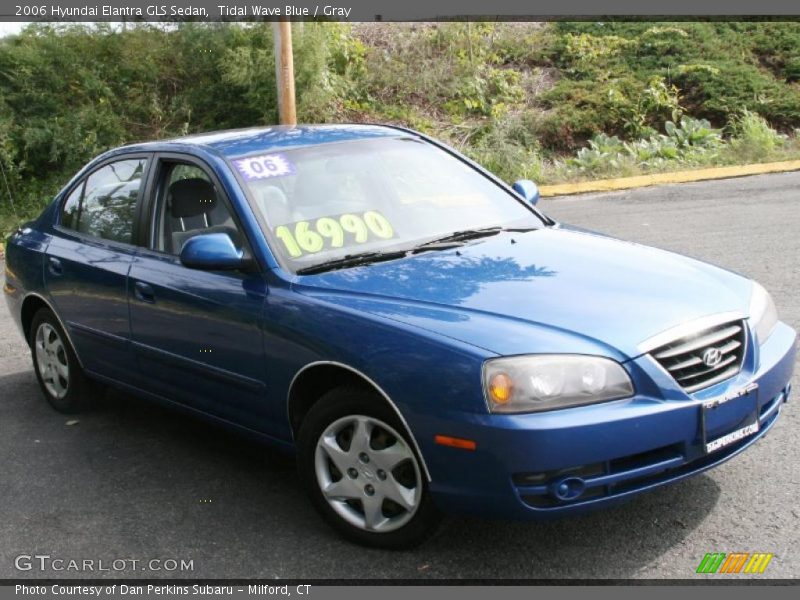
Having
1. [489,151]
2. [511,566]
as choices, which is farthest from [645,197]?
[511,566]

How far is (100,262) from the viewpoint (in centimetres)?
558

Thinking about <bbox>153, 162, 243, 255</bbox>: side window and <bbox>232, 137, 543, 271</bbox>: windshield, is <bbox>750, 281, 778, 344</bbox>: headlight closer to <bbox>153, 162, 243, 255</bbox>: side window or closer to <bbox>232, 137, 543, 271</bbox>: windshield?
<bbox>232, 137, 543, 271</bbox>: windshield

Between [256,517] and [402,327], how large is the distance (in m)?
1.24

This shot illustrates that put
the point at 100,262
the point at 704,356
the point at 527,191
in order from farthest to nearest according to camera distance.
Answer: the point at 527,191, the point at 100,262, the point at 704,356

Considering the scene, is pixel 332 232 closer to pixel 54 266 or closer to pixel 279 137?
pixel 279 137

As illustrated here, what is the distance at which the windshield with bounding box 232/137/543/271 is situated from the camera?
4.73 metres

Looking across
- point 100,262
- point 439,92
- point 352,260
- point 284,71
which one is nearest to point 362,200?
point 352,260

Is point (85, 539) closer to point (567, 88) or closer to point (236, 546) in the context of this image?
point (236, 546)

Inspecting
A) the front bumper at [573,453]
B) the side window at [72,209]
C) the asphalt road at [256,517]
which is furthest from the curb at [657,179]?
the front bumper at [573,453]

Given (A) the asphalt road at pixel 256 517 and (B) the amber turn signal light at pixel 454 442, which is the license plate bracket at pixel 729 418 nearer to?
(A) the asphalt road at pixel 256 517

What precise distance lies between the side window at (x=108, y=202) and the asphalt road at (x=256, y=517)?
43.6 inches

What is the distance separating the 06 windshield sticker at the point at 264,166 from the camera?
4926 millimetres

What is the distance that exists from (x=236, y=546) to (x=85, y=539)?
670mm

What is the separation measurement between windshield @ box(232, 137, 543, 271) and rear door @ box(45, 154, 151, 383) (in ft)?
3.08
